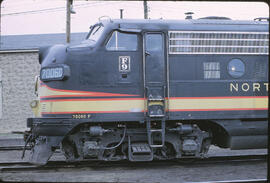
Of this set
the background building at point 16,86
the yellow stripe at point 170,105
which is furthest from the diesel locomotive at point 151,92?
the background building at point 16,86

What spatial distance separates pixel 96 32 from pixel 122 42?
1.00 m

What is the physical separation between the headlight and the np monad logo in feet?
4.12

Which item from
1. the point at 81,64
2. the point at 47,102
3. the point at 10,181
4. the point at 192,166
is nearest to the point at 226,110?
the point at 192,166

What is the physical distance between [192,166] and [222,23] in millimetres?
3751

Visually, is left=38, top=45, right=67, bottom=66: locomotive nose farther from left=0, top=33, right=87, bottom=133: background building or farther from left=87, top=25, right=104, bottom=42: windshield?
left=0, top=33, right=87, bottom=133: background building

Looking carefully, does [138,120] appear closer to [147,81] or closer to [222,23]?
[147,81]

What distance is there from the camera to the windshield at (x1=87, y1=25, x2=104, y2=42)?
29.2 ft

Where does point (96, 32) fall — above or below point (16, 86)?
above

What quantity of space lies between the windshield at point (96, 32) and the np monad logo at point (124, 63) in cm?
81

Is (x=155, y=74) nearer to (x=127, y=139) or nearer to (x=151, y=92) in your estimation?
(x=151, y=92)

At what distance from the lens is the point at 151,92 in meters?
8.60

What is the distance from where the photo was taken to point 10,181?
25.0 ft

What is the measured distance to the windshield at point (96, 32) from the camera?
8913 mm

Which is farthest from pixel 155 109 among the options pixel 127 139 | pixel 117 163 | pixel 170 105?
pixel 117 163
